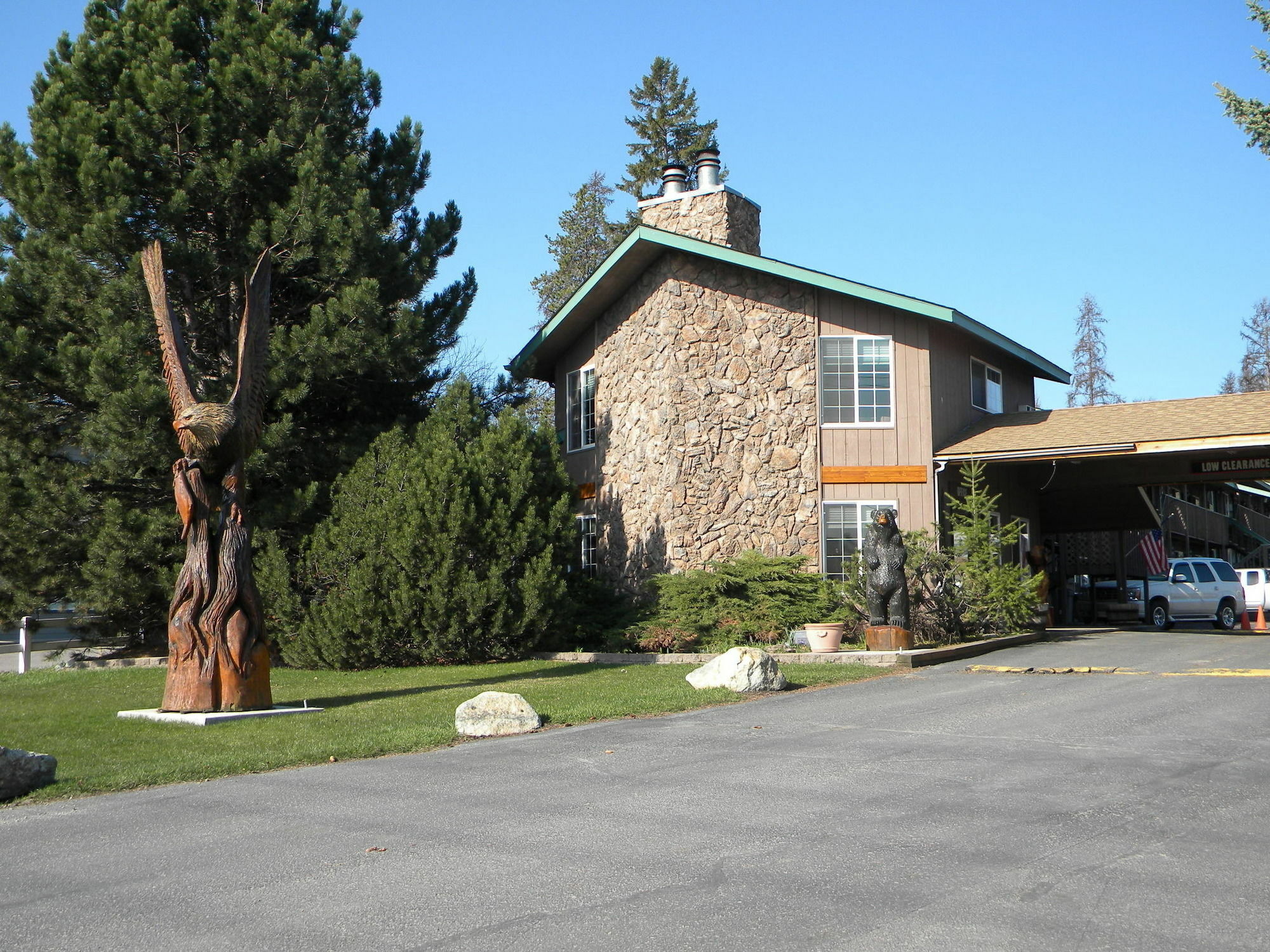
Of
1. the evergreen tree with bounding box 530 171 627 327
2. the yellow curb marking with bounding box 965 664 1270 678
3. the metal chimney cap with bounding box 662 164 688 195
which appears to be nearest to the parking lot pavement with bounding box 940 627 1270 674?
the yellow curb marking with bounding box 965 664 1270 678

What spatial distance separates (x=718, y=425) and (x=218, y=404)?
11088mm

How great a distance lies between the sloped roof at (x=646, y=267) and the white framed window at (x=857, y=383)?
0.96m

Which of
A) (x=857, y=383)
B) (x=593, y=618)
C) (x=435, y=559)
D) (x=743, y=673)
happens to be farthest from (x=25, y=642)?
(x=857, y=383)

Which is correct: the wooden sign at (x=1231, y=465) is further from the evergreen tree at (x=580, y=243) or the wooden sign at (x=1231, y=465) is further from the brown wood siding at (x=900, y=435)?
the evergreen tree at (x=580, y=243)

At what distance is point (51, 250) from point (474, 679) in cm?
1070

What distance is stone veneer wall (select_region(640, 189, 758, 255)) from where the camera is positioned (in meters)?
23.4

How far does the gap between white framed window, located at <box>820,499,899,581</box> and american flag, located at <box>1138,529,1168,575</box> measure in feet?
34.2

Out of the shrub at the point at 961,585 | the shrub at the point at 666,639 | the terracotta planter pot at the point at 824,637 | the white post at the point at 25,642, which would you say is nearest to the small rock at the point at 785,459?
the shrub at the point at 961,585

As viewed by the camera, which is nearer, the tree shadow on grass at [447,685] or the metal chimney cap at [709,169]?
the tree shadow on grass at [447,685]

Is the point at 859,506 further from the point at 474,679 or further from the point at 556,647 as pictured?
the point at 474,679

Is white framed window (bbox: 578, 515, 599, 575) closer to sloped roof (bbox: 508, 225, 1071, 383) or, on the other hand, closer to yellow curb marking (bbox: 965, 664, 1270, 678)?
sloped roof (bbox: 508, 225, 1071, 383)

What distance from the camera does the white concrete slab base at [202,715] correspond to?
1173 centimetres

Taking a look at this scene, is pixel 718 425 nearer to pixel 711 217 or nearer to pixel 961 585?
pixel 711 217

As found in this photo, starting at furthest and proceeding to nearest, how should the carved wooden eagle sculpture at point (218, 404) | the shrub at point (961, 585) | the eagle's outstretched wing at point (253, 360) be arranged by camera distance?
the shrub at point (961, 585) < the eagle's outstretched wing at point (253, 360) < the carved wooden eagle sculpture at point (218, 404)
